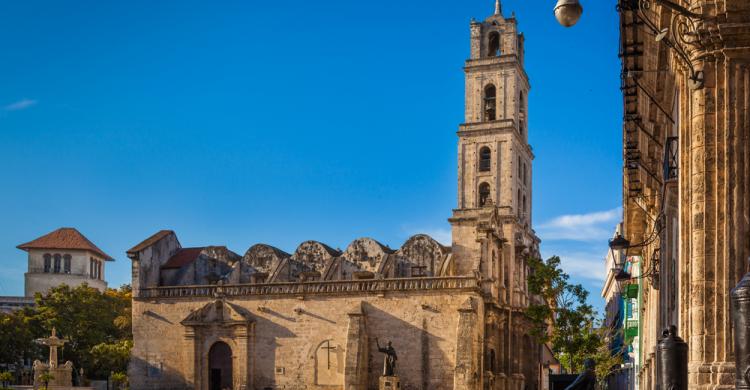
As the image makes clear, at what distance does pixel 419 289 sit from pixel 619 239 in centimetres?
2390

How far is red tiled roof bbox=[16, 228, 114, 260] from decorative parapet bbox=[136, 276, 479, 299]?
30922 mm

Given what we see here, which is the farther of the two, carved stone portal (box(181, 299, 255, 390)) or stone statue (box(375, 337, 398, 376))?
carved stone portal (box(181, 299, 255, 390))

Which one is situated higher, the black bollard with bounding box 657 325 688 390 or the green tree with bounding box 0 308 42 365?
the black bollard with bounding box 657 325 688 390

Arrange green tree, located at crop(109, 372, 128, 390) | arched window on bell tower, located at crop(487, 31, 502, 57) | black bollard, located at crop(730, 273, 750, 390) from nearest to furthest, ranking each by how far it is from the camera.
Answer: black bollard, located at crop(730, 273, 750, 390) → green tree, located at crop(109, 372, 128, 390) → arched window on bell tower, located at crop(487, 31, 502, 57)

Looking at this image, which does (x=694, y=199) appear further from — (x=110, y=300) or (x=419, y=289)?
(x=110, y=300)

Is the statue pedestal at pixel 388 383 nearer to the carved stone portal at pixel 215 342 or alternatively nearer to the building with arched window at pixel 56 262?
the carved stone portal at pixel 215 342

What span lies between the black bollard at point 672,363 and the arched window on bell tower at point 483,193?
1585 inches

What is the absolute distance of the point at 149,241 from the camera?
4953cm

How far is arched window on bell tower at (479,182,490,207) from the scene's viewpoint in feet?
161

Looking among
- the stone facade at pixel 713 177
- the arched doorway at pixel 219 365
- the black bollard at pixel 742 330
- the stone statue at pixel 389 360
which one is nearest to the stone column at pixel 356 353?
the stone statue at pixel 389 360

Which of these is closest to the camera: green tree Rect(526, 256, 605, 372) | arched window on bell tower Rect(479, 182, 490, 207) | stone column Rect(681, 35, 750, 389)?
stone column Rect(681, 35, 750, 389)

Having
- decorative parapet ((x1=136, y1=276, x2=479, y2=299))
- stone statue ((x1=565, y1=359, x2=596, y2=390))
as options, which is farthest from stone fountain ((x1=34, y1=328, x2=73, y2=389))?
stone statue ((x1=565, y1=359, x2=596, y2=390))

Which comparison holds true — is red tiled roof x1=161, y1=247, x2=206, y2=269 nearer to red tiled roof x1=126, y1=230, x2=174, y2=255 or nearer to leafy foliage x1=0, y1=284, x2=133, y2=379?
red tiled roof x1=126, y1=230, x2=174, y2=255

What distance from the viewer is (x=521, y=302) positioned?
161 feet
